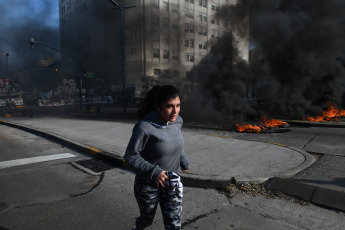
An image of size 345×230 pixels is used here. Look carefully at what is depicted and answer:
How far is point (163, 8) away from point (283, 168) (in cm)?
1125

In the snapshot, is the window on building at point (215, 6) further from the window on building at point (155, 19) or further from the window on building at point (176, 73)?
the window on building at point (176, 73)

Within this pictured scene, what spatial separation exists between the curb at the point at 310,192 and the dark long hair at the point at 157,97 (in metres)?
1.99

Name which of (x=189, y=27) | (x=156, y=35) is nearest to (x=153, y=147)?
(x=189, y=27)

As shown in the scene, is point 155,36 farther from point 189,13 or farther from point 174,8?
point 189,13

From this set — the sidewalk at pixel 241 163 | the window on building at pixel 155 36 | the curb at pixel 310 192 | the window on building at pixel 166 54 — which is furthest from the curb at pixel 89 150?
the window on building at pixel 155 36

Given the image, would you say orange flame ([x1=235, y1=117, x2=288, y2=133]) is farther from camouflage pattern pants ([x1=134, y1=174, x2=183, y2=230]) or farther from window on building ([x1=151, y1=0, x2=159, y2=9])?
window on building ([x1=151, y1=0, x2=159, y2=9])

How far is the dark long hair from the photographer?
1.47 meters

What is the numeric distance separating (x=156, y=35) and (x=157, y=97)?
12.4m

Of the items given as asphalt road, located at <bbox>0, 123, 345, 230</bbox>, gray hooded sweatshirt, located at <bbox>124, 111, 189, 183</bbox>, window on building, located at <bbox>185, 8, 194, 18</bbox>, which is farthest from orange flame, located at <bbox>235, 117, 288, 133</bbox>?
window on building, located at <bbox>185, 8, 194, 18</bbox>

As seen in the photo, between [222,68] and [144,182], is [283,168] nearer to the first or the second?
[144,182]

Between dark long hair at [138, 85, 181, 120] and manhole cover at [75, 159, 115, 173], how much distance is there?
2554 mm

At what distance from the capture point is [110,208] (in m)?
2.48

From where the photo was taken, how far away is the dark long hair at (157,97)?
4.82 ft

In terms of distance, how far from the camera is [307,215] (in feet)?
7.36
